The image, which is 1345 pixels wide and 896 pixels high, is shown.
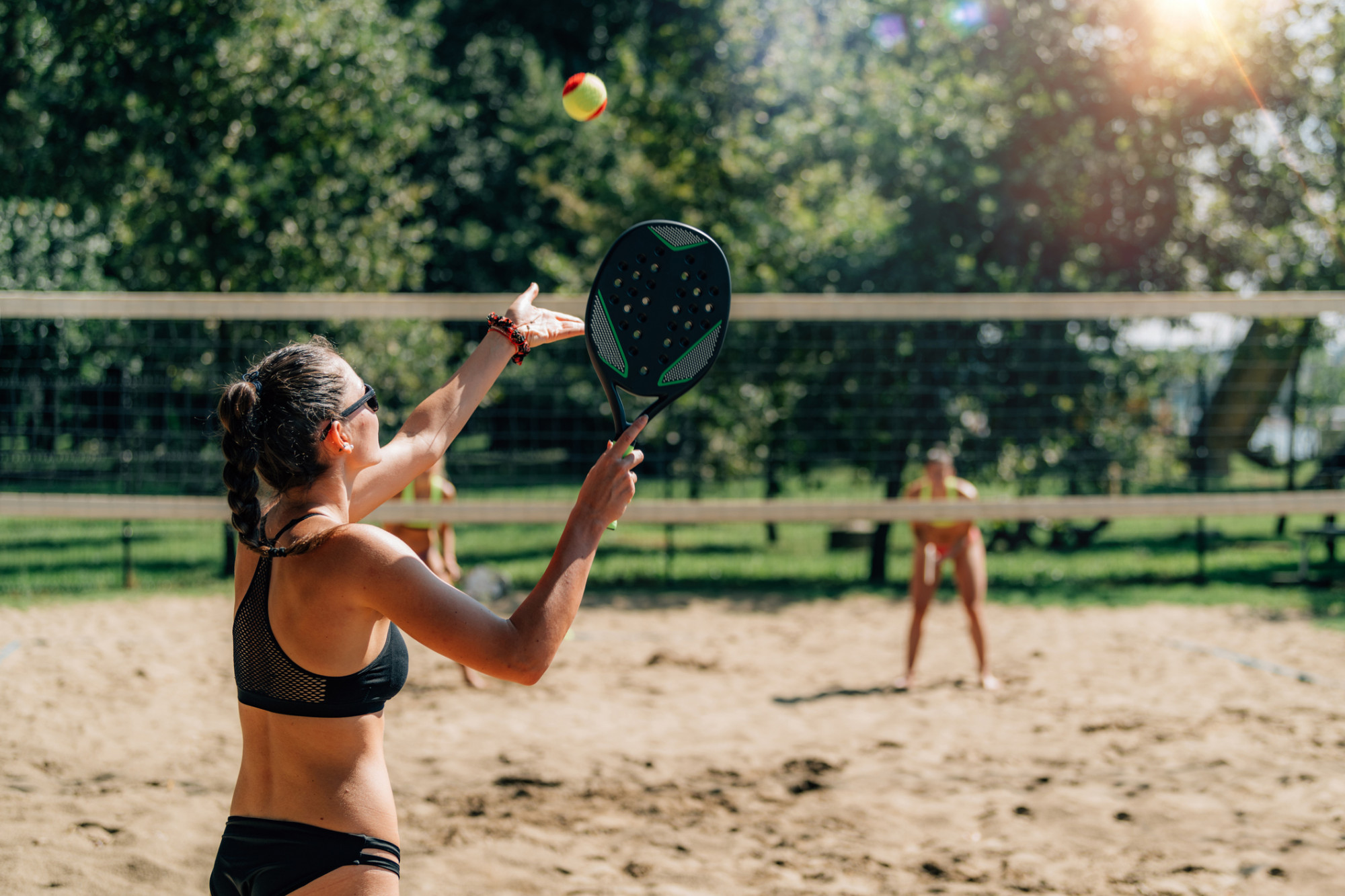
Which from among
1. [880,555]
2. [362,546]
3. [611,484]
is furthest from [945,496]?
[362,546]

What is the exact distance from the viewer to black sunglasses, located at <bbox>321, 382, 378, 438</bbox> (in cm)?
182

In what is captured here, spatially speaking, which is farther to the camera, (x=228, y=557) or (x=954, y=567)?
(x=228, y=557)

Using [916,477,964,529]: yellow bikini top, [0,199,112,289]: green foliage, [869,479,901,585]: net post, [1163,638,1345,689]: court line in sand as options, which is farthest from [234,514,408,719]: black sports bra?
[0,199,112,289]: green foliage

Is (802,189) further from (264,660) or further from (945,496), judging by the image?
(264,660)

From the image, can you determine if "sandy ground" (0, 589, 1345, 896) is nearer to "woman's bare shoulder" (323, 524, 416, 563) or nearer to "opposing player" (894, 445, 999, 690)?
"opposing player" (894, 445, 999, 690)

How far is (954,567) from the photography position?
646cm

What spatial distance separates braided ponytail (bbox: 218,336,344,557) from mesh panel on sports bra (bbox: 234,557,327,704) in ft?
0.31

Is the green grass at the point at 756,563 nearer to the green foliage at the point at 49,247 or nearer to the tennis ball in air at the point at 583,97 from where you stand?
the green foliage at the point at 49,247

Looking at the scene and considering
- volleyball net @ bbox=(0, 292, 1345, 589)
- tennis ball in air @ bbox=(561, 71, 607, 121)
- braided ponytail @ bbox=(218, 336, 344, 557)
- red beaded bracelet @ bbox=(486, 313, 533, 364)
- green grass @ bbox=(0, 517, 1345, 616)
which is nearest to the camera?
braided ponytail @ bbox=(218, 336, 344, 557)

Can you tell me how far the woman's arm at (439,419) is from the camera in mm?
2238

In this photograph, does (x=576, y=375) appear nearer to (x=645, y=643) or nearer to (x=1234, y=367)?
(x=645, y=643)

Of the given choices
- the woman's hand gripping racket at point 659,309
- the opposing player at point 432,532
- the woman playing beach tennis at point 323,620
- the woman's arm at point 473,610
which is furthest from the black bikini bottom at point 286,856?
the opposing player at point 432,532

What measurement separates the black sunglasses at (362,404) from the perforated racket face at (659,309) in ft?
1.64

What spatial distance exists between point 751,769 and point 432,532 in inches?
114
